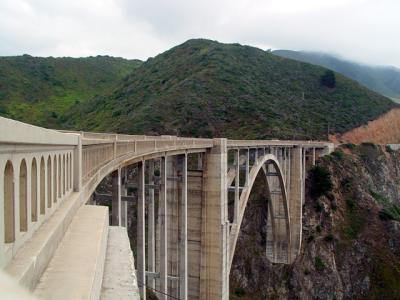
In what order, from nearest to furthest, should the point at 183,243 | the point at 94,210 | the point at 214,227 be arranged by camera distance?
the point at 94,210, the point at 183,243, the point at 214,227

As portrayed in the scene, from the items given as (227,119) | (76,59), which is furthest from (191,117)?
(76,59)

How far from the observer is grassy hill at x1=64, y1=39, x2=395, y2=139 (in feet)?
201

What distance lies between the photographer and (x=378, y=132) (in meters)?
71.8

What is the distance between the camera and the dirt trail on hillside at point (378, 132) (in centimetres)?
6668

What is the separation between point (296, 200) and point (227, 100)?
3006 centimetres

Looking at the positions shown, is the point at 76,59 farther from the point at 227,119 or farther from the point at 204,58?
the point at 227,119

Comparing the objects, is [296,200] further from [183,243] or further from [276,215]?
[183,243]

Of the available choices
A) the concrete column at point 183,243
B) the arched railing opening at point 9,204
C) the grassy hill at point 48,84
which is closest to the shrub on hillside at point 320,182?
Answer: the concrete column at point 183,243

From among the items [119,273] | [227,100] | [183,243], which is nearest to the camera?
[119,273]

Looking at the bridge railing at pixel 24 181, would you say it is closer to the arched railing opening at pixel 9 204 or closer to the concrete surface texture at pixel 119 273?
the arched railing opening at pixel 9 204

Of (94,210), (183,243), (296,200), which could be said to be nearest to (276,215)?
(296,200)

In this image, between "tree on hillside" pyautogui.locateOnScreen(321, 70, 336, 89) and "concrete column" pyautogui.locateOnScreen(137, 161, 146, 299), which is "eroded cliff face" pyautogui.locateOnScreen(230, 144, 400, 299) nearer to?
"concrete column" pyautogui.locateOnScreen(137, 161, 146, 299)

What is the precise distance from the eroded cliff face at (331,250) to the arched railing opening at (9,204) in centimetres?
3942

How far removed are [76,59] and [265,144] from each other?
3804 inches
